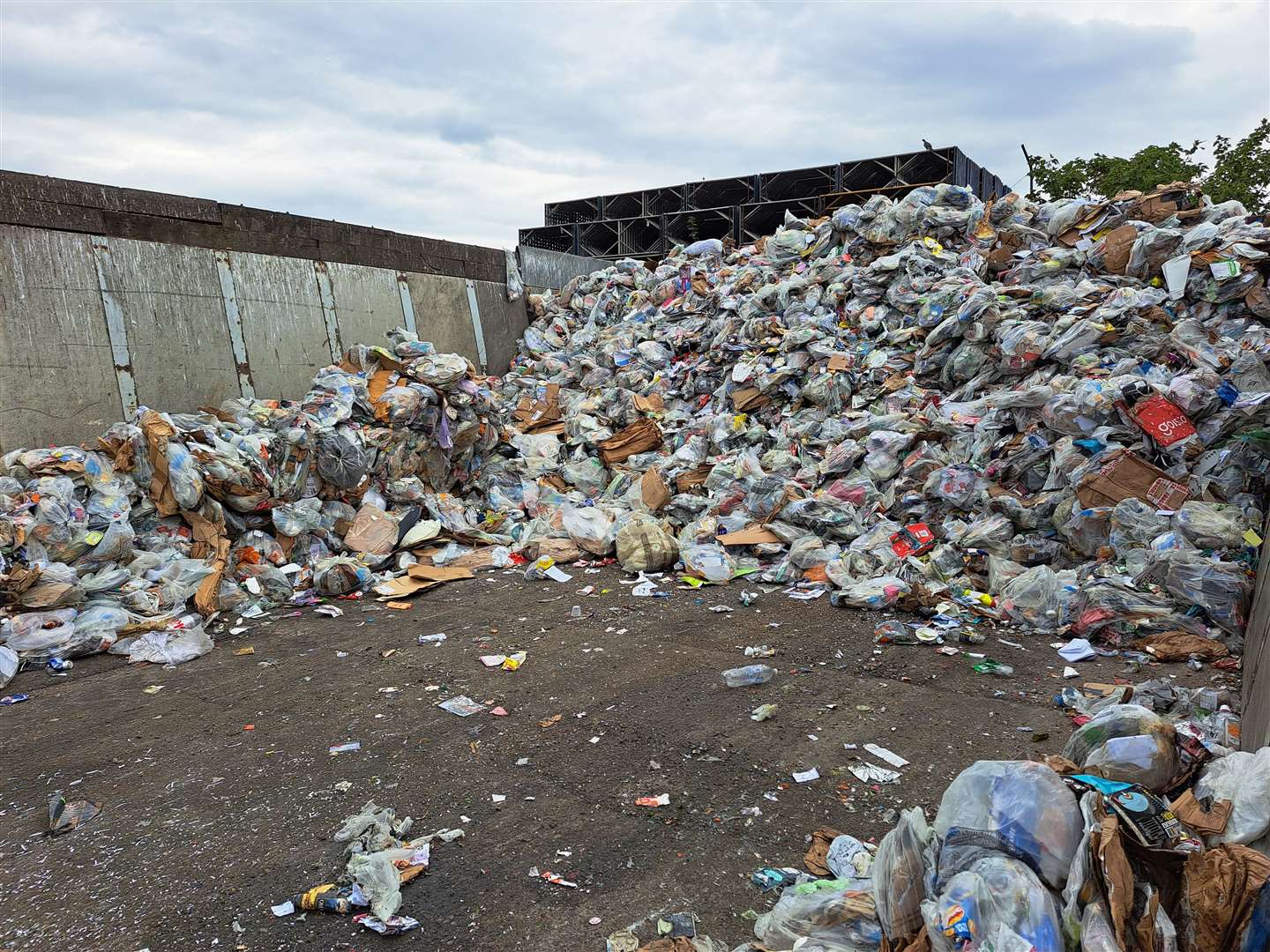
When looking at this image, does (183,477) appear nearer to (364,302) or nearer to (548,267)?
(364,302)

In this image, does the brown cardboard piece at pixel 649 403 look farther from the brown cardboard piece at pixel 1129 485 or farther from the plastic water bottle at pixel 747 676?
the plastic water bottle at pixel 747 676

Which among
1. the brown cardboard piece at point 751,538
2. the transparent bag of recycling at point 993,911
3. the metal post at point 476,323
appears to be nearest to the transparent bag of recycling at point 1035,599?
the brown cardboard piece at point 751,538

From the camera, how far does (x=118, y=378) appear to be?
6410mm

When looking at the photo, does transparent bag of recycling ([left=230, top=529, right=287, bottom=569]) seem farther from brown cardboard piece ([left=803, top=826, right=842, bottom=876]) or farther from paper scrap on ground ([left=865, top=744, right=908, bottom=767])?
brown cardboard piece ([left=803, top=826, right=842, bottom=876])

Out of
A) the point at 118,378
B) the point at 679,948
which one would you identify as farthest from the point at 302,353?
the point at 679,948

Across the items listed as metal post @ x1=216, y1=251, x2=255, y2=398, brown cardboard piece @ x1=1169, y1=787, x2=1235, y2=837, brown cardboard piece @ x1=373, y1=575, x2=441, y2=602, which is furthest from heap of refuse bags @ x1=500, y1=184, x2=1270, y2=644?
brown cardboard piece @ x1=1169, y1=787, x2=1235, y2=837

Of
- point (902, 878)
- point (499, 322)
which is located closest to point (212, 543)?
point (902, 878)

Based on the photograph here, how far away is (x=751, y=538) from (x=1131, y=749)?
377 cm

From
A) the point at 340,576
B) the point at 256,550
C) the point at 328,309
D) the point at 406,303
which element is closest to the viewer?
the point at 340,576

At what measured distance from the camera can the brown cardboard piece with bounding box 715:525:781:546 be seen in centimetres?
591

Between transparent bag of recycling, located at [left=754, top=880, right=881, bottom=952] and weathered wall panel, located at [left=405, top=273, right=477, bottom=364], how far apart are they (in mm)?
8496

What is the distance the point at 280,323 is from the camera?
7.75 m

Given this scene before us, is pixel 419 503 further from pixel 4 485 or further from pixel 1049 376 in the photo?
pixel 1049 376

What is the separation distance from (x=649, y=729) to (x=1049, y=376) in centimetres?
440
